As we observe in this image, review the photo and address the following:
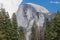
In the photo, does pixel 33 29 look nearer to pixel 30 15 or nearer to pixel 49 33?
pixel 30 15

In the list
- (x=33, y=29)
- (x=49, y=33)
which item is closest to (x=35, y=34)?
(x=33, y=29)

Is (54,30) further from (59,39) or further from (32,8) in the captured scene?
(32,8)

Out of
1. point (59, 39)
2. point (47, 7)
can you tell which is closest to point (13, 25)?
point (59, 39)

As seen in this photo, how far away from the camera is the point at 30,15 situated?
2872 cm

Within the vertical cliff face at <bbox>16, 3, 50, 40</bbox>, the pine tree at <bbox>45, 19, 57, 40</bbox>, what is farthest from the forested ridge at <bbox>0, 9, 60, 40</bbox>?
the vertical cliff face at <bbox>16, 3, 50, 40</bbox>

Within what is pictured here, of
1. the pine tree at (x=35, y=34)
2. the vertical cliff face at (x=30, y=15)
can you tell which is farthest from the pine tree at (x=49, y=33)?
the vertical cliff face at (x=30, y=15)

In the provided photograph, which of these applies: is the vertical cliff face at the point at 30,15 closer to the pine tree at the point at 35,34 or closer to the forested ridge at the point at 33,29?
the forested ridge at the point at 33,29

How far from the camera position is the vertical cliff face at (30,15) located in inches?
1097

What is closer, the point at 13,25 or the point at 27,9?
the point at 13,25

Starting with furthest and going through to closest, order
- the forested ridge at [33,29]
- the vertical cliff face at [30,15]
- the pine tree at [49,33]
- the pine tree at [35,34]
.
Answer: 1. the vertical cliff face at [30,15]
2. the pine tree at [35,34]
3. the pine tree at [49,33]
4. the forested ridge at [33,29]

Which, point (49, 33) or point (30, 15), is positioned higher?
point (30, 15)

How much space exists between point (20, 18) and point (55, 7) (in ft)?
13.4

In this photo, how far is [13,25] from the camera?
74.7ft

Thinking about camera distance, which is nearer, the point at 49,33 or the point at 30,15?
the point at 49,33
